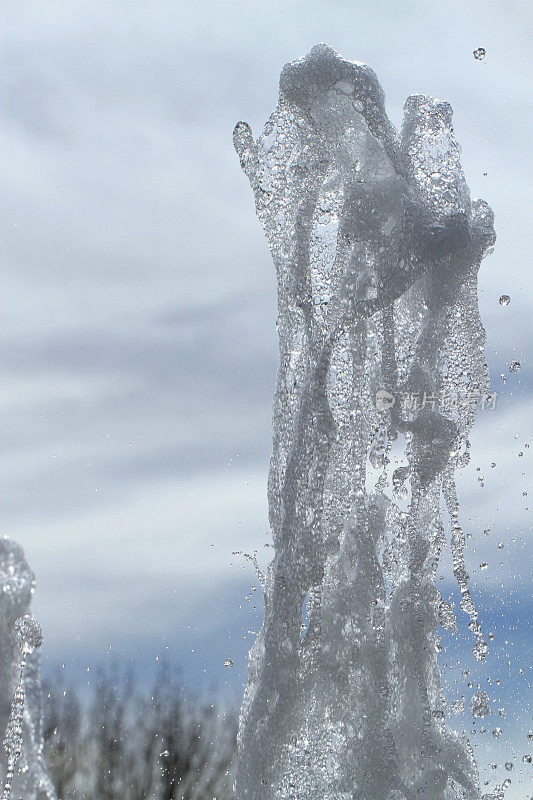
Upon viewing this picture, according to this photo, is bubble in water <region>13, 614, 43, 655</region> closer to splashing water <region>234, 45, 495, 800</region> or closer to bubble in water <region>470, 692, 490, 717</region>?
splashing water <region>234, 45, 495, 800</region>

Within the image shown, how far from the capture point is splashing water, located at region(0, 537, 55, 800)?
4203 mm

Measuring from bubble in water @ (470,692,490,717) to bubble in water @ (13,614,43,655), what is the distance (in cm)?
271

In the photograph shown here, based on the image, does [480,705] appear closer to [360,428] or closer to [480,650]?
[480,650]

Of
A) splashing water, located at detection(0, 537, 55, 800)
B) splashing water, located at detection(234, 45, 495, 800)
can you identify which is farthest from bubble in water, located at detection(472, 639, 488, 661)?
splashing water, located at detection(0, 537, 55, 800)

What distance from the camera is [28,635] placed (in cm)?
424

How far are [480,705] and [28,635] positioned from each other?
2.80 m

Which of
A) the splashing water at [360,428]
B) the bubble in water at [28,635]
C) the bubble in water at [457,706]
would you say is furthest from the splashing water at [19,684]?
the bubble in water at [457,706]

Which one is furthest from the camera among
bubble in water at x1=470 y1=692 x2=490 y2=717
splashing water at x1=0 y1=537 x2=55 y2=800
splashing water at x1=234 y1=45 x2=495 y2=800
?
bubble in water at x1=470 y1=692 x2=490 y2=717

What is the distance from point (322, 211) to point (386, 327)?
80cm

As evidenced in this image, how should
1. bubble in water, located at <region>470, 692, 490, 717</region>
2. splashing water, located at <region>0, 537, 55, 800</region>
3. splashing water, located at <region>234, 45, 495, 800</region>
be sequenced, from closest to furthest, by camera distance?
splashing water, located at <region>0, 537, 55, 800</region>
splashing water, located at <region>234, 45, 495, 800</region>
bubble in water, located at <region>470, 692, 490, 717</region>

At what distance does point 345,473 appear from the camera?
17.6 ft

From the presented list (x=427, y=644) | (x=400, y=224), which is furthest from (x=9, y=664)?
(x=400, y=224)

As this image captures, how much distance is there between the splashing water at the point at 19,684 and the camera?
420 cm

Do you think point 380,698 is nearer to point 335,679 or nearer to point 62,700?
point 335,679
